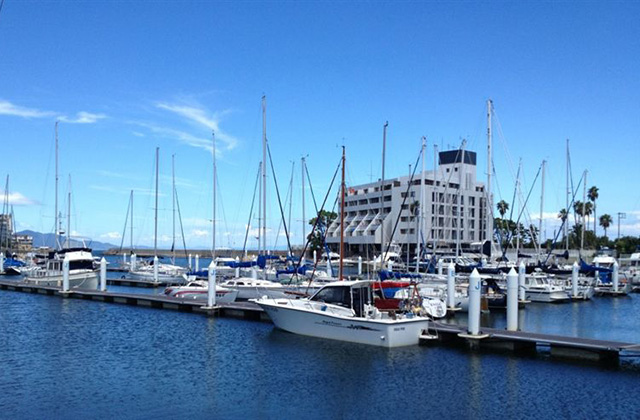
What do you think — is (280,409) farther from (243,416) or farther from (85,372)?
(85,372)

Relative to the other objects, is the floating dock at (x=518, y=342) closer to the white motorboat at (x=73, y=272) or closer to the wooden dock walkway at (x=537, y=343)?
the wooden dock walkway at (x=537, y=343)

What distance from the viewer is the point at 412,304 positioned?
97.0 feet

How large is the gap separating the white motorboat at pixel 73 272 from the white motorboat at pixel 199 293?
10998 millimetres

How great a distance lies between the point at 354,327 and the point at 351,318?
0.43 meters

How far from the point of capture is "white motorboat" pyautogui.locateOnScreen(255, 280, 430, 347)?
26219mm

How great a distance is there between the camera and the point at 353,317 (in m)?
27.1

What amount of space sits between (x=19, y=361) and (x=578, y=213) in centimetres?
12481

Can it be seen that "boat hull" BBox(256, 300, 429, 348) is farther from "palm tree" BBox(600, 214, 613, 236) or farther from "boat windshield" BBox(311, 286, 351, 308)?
"palm tree" BBox(600, 214, 613, 236)

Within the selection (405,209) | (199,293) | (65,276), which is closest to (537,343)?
(199,293)

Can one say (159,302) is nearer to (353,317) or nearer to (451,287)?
(353,317)

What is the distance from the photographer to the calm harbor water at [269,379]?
17.7 meters

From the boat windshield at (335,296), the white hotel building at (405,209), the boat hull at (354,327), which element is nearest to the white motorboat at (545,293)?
the boat hull at (354,327)

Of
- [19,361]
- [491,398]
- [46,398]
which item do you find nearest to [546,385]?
[491,398]

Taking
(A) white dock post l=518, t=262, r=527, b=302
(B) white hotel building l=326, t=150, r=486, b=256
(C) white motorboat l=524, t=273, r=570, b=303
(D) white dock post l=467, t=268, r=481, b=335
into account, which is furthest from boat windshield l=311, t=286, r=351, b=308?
(B) white hotel building l=326, t=150, r=486, b=256
